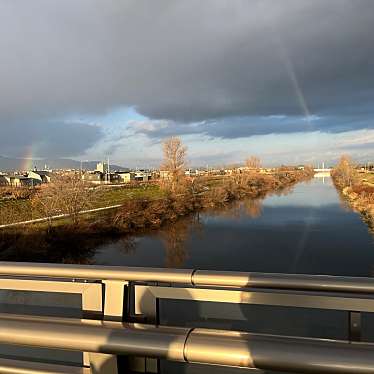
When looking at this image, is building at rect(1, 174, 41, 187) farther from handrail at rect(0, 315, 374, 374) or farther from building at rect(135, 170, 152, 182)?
handrail at rect(0, 315, 374, 374)

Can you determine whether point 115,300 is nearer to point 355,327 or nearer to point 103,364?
point 103,364

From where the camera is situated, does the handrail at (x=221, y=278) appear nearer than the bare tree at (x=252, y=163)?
Yes

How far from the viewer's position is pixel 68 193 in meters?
21.4

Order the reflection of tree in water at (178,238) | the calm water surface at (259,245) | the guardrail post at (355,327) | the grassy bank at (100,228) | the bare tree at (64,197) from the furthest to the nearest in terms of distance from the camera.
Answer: the bare tree at (64,197) < the grassy bank at (100,228) < the reflection of tree in water at (178,238) < the calm water surface at (259,245) < the guardrail post at (355,327)

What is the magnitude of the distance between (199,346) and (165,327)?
0.77ft

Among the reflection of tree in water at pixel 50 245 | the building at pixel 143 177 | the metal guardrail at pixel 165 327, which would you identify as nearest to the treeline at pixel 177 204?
the reflection of tree in water at pixel 50 245

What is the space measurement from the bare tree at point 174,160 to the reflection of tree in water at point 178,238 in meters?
7.94

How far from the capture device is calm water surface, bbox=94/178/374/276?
50.0 feet

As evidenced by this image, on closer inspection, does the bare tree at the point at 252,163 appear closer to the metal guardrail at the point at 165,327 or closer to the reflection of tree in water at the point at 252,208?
the reflection of tree in water at the point at 252,208

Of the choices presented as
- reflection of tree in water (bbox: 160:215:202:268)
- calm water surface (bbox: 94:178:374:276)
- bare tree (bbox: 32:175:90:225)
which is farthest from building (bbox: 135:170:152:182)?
bare tree (bbox: 32:175:90:225)

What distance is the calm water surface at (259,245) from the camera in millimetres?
15234

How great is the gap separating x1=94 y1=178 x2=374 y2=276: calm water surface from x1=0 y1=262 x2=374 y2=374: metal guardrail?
13.4 m

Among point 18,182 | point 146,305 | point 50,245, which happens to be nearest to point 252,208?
point 50,245

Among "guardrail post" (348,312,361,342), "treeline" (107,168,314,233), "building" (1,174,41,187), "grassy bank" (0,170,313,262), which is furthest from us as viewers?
"building" (1,174,41,187)
